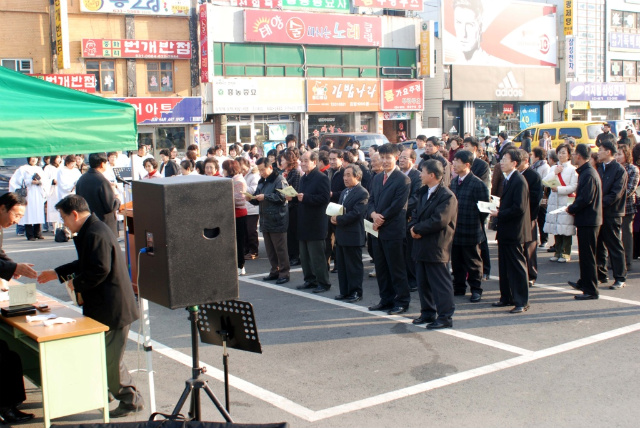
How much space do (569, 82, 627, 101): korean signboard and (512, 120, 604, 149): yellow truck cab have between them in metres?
20.6

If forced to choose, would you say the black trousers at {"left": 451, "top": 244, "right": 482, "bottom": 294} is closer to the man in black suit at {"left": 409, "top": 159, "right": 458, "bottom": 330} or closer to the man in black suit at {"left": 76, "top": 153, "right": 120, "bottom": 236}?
the man in black suit at {"left": 409, "top": 159, "right": 458, "bottom": 330}

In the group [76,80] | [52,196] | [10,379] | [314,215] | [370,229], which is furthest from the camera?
[76,80]

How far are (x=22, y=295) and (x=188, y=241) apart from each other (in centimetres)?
212

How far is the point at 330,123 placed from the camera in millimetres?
33312

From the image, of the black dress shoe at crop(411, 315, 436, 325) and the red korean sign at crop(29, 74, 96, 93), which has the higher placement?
the red korean sign at crop(29, 74, 96, 93)

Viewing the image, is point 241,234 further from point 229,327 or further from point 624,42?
point 624,42

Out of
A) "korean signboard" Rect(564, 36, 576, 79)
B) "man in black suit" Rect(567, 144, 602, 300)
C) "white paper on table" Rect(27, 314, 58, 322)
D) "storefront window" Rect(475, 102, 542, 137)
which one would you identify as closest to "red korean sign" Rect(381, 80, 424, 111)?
"storefront window" Rect(475, 102, 542, 137)

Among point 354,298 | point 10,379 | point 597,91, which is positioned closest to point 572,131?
point 354,298

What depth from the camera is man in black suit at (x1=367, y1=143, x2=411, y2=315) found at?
8.22 metres

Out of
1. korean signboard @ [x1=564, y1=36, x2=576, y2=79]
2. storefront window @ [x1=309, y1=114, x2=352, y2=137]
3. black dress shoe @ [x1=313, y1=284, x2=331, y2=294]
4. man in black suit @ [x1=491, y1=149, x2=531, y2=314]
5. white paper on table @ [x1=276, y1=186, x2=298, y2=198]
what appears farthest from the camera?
korean signboard @ [x1=564, y1=36, x2=576, y2=79]

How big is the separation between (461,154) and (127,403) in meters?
5.07

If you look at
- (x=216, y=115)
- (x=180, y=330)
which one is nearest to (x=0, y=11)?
(x=216, y=115)

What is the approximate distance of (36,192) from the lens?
14.9 metres

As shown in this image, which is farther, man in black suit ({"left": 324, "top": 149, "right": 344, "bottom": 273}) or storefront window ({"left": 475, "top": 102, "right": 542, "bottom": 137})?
storefront window ({"left": 475, "top": 102, "right": 542, "bottom": 137})
